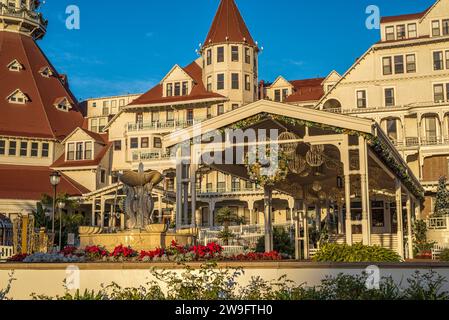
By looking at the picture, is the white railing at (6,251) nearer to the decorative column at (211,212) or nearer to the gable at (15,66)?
the decorative column at (211,212)

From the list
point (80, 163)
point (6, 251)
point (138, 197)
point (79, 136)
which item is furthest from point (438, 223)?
point (79, 136)

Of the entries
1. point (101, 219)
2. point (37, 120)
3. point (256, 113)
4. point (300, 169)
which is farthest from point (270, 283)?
point (37, 120)

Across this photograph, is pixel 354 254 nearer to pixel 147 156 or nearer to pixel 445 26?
pixel 445 26

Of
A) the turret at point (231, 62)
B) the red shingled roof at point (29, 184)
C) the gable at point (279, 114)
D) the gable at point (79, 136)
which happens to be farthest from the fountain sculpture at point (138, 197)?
the gable at point (79, 136)

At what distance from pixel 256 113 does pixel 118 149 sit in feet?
135

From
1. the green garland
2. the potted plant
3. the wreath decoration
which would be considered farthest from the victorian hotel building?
the wreath decoration

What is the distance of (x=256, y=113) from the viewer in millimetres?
21156

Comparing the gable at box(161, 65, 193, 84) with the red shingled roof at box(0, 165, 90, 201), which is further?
the gable at box(161, 65, 193, 84)

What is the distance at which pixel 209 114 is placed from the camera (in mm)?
57344

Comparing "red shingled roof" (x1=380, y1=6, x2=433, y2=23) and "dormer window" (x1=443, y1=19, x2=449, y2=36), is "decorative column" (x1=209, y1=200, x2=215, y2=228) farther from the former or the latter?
"dormer window" (x1=443, y1=19, x2=449, y2=36)

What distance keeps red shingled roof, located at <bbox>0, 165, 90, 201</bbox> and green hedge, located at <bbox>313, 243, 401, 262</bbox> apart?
4156 cm

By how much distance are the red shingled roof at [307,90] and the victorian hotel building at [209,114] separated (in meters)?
0.16

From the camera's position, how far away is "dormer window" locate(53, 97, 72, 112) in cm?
6387
